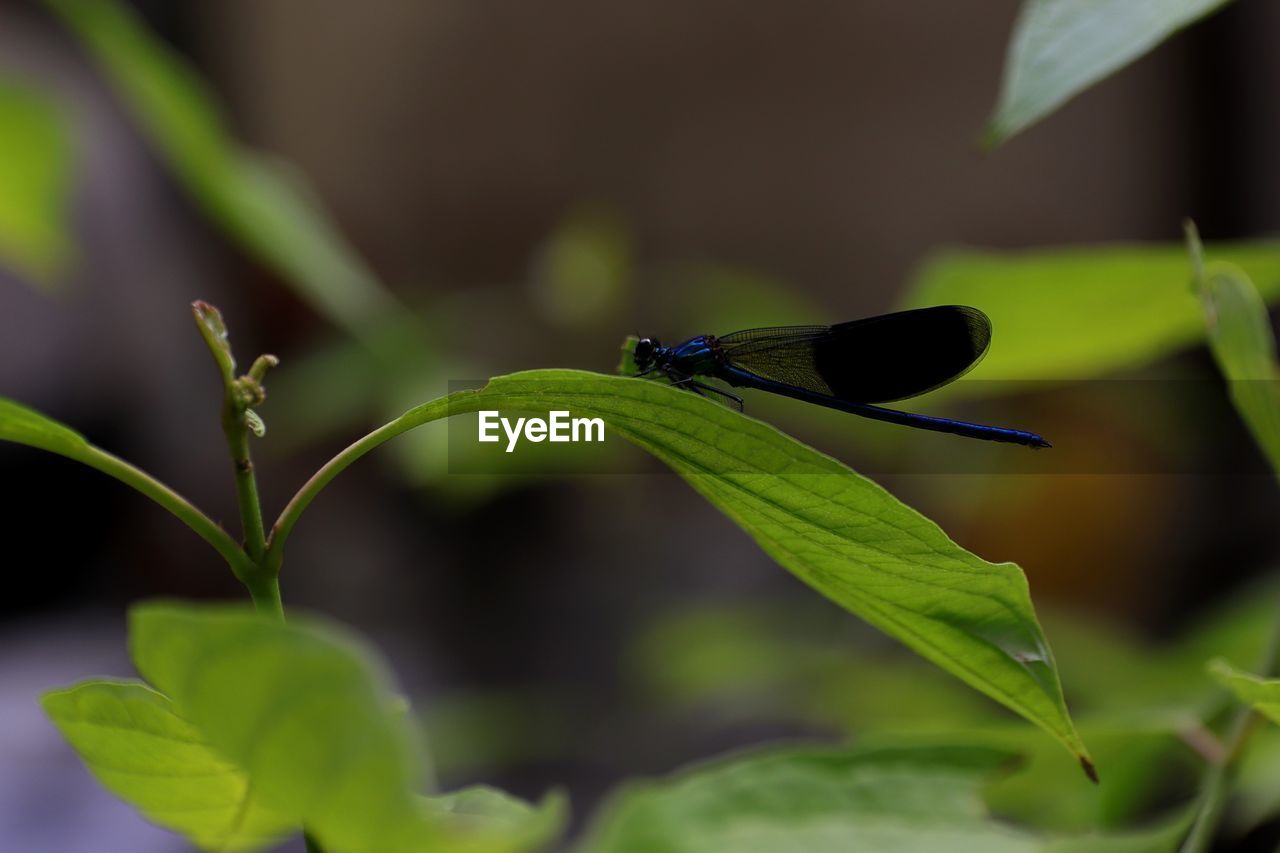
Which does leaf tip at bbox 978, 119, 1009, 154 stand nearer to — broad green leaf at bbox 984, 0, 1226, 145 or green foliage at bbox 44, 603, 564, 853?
broad green leaf at bbox 984, 0, 1226, 145

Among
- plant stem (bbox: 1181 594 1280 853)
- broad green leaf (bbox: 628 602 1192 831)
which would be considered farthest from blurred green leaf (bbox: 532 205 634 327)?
plant stem (bbox: 1181 594 1280 853)

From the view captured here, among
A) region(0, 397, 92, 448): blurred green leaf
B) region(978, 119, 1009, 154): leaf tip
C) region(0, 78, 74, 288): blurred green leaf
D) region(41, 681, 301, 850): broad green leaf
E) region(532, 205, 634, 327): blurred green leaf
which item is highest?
region(532, 205, 634, 327): blurred green leaf

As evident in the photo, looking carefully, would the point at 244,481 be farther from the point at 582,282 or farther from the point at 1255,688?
the point at 582,282

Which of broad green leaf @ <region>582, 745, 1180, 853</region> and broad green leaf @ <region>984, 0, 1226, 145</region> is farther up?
broad green leaf @ <region>984, 0, 1226, 145</region>

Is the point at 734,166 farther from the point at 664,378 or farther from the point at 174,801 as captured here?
the point at 174,801

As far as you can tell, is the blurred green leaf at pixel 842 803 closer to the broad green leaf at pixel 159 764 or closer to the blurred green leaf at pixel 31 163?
the broad green leaf at pixel 159 764

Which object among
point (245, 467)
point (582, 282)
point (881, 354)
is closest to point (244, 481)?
point (245, 467)
